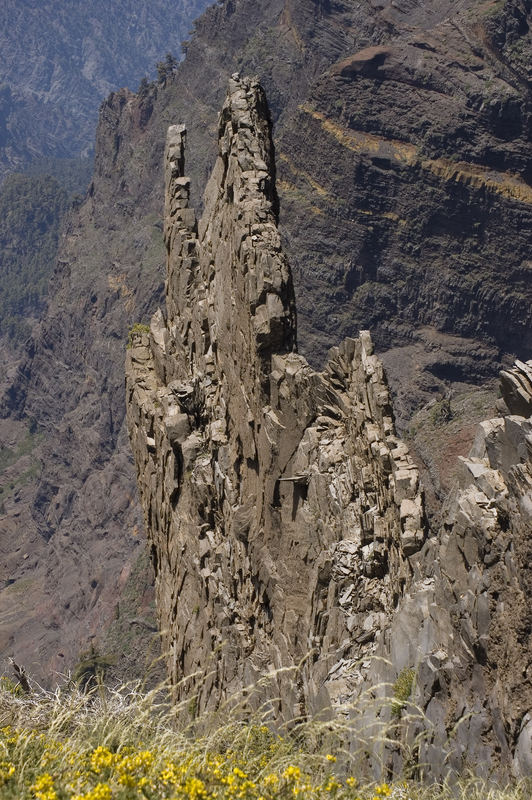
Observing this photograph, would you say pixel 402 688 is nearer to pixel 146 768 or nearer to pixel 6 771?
pixel 146 768

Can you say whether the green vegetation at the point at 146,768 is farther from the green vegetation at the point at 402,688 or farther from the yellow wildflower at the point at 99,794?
the green vegetation at the point at 402,688

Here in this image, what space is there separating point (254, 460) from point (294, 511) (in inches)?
72.9

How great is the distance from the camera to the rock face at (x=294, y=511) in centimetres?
1069

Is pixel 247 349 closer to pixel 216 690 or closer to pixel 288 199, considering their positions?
pixel 216 690

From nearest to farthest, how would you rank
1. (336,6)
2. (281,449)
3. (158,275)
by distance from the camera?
1. (281,449)
2. (158,275)
3. (336,6)

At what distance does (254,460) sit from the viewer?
1950 centimetres

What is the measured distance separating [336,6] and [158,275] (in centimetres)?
7648

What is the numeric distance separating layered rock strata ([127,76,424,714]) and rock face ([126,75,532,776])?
0.05 metres

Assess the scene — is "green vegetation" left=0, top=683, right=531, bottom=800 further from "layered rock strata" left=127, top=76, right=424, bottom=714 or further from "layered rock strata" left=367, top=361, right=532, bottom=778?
"layered rock strata" left=127, top=76, right=424, bottom=714

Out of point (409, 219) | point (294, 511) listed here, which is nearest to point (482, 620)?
point (294, 511)

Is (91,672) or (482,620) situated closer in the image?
(482,620)

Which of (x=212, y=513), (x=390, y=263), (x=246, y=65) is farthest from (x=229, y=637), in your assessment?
(x=246, y=65)

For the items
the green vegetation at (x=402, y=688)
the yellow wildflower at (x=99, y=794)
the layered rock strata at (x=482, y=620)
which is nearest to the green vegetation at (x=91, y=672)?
the yellow wildflower at (x=99, y=794)

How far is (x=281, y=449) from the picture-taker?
60.0 ft
